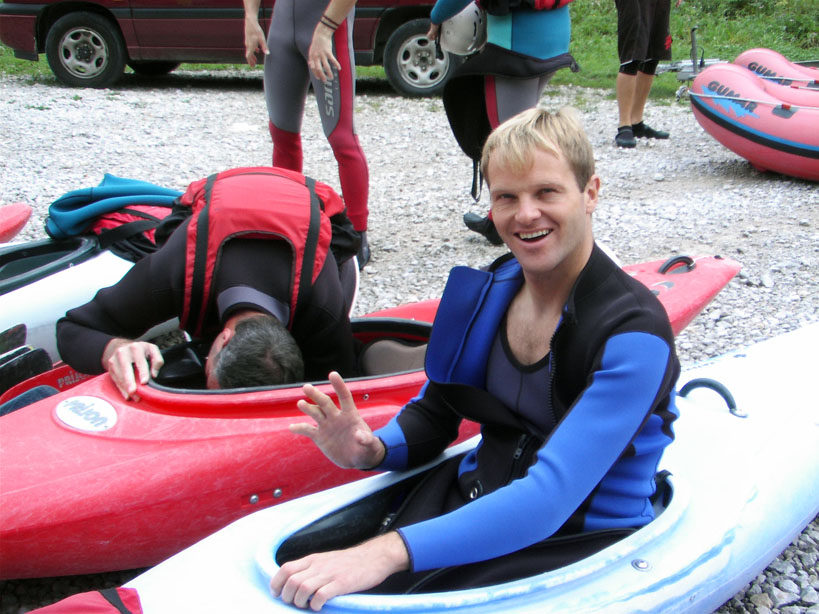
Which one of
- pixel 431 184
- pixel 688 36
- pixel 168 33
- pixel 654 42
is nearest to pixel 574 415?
pixel 431 184

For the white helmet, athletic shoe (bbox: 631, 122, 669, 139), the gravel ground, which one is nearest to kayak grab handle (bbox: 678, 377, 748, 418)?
the gravel ground

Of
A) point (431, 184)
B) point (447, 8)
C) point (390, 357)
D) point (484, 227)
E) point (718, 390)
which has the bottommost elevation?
point (431, 184)

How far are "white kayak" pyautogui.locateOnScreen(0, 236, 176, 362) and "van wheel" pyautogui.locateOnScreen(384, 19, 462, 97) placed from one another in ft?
16.9

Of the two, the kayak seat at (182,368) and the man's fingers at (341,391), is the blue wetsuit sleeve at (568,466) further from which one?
the kayak seat at (182,368)

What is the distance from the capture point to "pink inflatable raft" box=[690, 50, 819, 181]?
515 centimetres

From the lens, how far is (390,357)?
242 centimetres

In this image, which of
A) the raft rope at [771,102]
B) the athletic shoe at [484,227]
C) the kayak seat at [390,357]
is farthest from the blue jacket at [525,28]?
the raft rope at [771,102]

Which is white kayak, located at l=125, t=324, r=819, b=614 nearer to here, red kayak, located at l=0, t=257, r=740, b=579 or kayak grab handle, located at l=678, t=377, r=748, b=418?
kayak grab handle, located at l=678, t=377, r=748, b=418

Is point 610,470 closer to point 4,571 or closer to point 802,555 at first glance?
point 802,555

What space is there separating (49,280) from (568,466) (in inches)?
80.0

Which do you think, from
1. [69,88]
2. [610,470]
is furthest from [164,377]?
[69,88]

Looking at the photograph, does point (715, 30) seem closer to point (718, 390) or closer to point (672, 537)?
point (718, 390)

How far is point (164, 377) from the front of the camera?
2.23 m

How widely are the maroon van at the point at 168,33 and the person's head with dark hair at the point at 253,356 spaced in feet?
19.3
